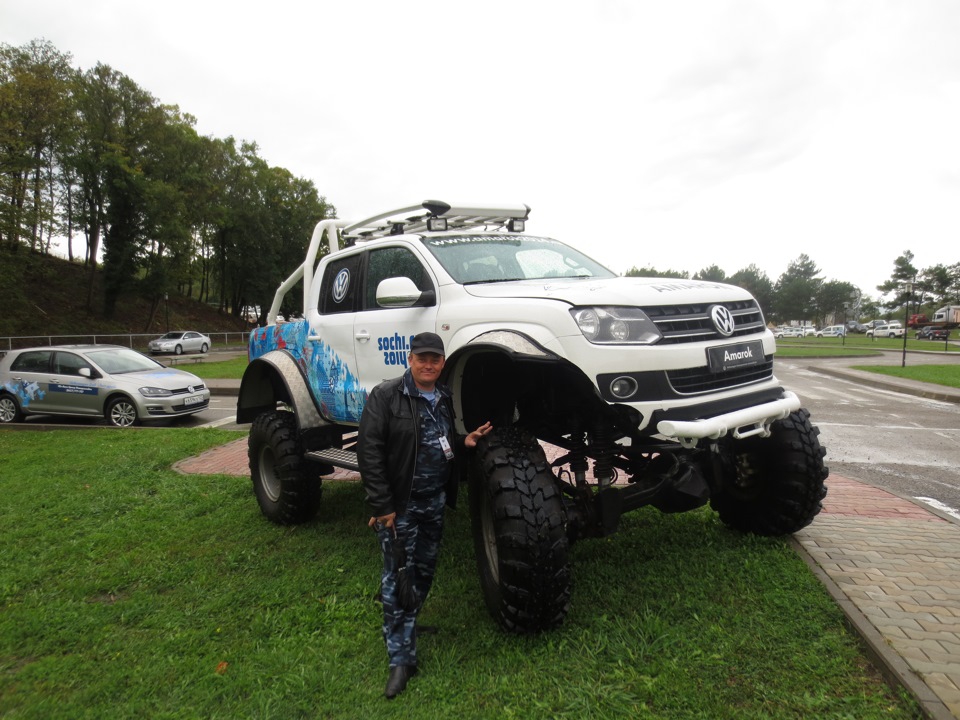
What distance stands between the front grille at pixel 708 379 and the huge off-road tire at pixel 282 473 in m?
3.05

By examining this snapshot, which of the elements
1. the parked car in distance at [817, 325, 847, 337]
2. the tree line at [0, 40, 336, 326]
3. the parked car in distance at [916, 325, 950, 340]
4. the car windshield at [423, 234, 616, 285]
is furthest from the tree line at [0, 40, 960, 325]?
the parked car in distance at [817, 325, 847, 337]

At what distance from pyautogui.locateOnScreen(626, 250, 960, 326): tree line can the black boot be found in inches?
2676

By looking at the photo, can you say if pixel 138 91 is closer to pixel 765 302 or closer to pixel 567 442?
pixel 567 442

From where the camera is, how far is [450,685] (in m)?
2.90

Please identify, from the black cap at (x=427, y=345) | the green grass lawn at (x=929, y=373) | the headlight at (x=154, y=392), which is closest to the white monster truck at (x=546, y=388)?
the black cap at (x=427, y=345)

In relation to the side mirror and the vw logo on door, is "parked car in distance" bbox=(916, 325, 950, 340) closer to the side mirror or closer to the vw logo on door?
the vw logo on door

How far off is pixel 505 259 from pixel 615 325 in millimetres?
1310

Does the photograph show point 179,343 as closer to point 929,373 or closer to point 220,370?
point 220,370

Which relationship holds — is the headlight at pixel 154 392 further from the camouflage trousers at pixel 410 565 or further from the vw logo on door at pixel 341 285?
the camouflage trousers at pixel 410 565

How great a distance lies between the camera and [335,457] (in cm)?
443

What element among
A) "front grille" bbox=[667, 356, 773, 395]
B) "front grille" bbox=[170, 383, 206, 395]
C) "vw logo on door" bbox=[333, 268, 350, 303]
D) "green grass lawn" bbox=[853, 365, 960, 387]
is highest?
"vw logo on door" bbox=[333, 268, 350, 303]

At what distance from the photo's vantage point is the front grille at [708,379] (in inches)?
125

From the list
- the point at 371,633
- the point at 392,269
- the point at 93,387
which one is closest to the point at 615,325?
the point at 392,269

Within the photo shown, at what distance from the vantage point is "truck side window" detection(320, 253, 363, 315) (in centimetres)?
478
